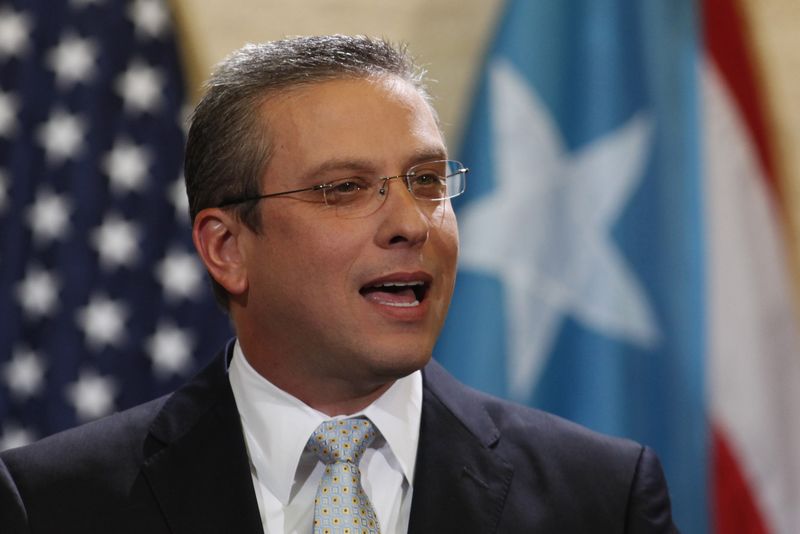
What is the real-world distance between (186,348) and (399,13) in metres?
1.39

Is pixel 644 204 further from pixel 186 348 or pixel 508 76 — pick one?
pixel 186 348

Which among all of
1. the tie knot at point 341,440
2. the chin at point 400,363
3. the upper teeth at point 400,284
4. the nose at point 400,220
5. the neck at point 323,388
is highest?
the nose at point 400,220

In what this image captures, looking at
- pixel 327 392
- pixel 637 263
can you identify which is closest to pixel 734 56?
pixel 637 263

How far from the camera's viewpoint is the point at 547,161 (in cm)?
350

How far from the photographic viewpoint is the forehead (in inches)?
75.3

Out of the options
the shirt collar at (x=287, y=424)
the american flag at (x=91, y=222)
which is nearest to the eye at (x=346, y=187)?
the shirt collar at (x=287, y=424)

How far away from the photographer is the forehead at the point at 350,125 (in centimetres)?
191

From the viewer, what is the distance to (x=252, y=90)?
2.06 meters

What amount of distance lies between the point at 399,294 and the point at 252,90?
0.47 m

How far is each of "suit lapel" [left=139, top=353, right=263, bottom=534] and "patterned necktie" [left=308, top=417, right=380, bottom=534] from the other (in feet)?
0.40

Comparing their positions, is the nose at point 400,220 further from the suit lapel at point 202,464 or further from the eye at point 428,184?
the suit lapel at point 202,464

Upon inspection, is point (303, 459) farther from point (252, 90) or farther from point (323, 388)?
point (252, 90)

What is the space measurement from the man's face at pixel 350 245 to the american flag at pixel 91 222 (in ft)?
5.10

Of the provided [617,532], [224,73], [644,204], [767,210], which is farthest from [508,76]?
[617,532]
